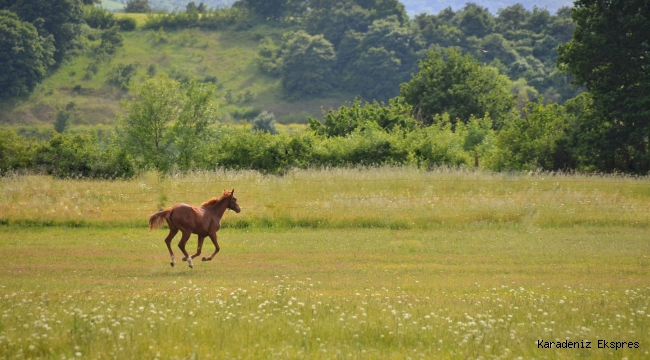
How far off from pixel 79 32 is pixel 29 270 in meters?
118

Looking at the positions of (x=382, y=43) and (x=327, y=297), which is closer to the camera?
(x=327, y=297)

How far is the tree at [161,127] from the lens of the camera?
5028 centimetres

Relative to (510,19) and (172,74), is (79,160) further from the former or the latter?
(510,19)

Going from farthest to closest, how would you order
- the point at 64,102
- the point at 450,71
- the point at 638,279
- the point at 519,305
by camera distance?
the point at 64,102 → the point at 450,71 → the point at 638,279 → the point at 519,305

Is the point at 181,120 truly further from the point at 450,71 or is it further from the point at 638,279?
the point at 638,279

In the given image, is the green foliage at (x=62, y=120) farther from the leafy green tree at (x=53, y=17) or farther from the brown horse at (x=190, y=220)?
the brown horse at (x=190, y=220)

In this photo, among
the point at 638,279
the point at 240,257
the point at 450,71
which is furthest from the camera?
the point at 450,71

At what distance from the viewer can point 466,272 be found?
800 inches

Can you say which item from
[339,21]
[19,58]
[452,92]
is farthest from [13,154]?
[339,21]

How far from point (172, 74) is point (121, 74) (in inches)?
347

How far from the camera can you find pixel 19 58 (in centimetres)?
11131

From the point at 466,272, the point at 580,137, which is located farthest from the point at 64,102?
the point at 466,272

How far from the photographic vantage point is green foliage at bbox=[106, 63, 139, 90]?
119812 millimetres

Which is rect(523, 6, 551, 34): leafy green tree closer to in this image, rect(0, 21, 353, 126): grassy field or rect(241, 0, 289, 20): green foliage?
rect(0, 21, 353, 126): grassy field
